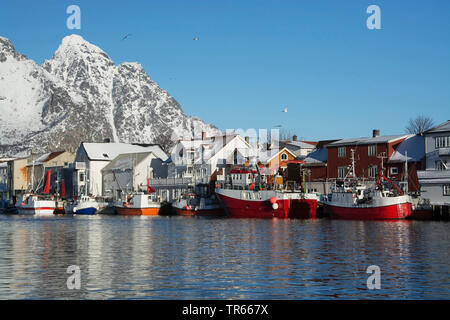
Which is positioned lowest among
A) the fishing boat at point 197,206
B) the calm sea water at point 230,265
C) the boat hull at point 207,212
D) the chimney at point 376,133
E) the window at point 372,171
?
the calm sea water at point 230,265

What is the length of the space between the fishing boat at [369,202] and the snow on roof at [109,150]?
57269mm

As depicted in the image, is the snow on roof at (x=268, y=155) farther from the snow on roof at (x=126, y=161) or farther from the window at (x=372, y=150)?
the snow on roof at (x=126, y=161)

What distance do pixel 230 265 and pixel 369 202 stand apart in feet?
152

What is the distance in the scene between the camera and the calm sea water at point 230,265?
25547mm

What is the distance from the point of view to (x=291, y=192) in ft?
289

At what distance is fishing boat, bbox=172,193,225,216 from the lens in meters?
101

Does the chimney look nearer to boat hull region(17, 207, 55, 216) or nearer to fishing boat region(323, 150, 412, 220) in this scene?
fishing boat region(323, 150, 412, 220)

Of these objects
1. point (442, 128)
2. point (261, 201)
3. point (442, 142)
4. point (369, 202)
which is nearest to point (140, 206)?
point (261, 201)

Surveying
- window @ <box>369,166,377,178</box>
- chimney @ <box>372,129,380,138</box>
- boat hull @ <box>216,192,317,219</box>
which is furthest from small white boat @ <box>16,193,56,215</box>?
window @ <box>369,166,377,178</box>

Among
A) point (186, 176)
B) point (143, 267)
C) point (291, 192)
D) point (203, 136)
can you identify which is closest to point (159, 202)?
point (186, 176)

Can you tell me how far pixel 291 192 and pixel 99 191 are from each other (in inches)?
2237

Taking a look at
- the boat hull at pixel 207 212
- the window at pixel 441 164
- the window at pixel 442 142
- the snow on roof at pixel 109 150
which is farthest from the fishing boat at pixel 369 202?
the snow on roof at pixel 109 150

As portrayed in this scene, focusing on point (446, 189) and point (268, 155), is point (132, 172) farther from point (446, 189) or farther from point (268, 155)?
point (446, 189)
